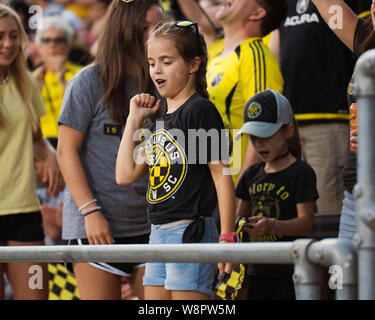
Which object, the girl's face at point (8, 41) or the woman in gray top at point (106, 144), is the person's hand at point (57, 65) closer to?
the girl's face at point (8, 41)

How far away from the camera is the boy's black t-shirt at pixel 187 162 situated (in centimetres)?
290

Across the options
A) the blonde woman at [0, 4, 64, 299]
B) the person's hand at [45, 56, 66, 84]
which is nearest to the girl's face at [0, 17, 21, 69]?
the blonde woman at [0, 4, 64, 299]

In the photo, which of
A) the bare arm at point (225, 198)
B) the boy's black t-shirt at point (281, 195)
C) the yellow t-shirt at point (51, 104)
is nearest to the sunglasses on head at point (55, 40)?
the yellow t-shirt at point (51, 104)

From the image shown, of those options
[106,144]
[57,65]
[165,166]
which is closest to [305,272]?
[165,166]

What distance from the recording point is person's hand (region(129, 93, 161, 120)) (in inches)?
123

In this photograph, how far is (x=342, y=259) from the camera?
1.80m

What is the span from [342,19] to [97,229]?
1455mm

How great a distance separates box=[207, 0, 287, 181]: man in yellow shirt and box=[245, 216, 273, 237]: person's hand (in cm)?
41

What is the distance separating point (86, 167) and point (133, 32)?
0.66 metres

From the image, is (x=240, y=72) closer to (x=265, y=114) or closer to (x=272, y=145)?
→ (x=265, y=114)
